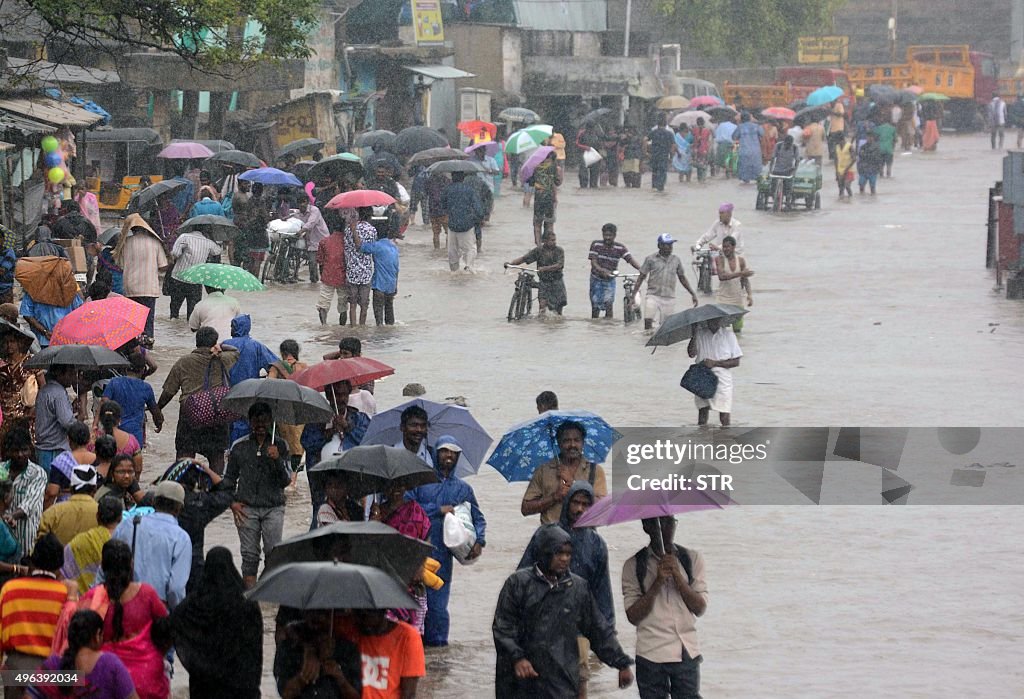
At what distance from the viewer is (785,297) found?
2195 centimetres

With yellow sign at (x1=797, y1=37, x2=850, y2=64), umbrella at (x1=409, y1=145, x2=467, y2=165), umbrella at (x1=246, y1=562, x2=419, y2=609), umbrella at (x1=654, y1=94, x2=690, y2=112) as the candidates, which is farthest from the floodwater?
yellow sign at (x1=797, y1=37, x2=850, y2=64)

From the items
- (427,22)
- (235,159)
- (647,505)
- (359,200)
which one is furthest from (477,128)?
(647,505)

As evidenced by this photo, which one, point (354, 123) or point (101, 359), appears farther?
point (354, 123)

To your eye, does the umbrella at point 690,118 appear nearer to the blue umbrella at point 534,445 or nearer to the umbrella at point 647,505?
the blue umbrella at point 534,445

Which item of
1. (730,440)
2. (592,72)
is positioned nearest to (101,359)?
(730,440)

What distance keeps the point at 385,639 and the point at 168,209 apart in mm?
15258

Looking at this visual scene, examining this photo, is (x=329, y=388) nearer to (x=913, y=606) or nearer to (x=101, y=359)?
(x=101, y=359)

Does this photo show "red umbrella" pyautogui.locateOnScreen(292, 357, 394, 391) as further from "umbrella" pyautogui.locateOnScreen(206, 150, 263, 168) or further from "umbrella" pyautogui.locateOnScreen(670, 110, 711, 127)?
"umbrella" pyautogui.locateOnScreen(670, 110, 711, 127)

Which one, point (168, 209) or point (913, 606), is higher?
point (168, 209)

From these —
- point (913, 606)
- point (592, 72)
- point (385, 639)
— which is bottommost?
point (913, 606)

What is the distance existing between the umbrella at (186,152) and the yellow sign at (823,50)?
1456 inches

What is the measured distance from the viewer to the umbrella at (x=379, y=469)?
775cm

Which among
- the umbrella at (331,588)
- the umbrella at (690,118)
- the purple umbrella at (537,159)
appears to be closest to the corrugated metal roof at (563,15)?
the umbrella at (690,118)

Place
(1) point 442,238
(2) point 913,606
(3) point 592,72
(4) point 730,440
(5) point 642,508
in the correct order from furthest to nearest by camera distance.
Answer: (3) point 592,72
(1) point 442,238
(4) point 730,440
(2) point 913,606
(5) point 642,508
